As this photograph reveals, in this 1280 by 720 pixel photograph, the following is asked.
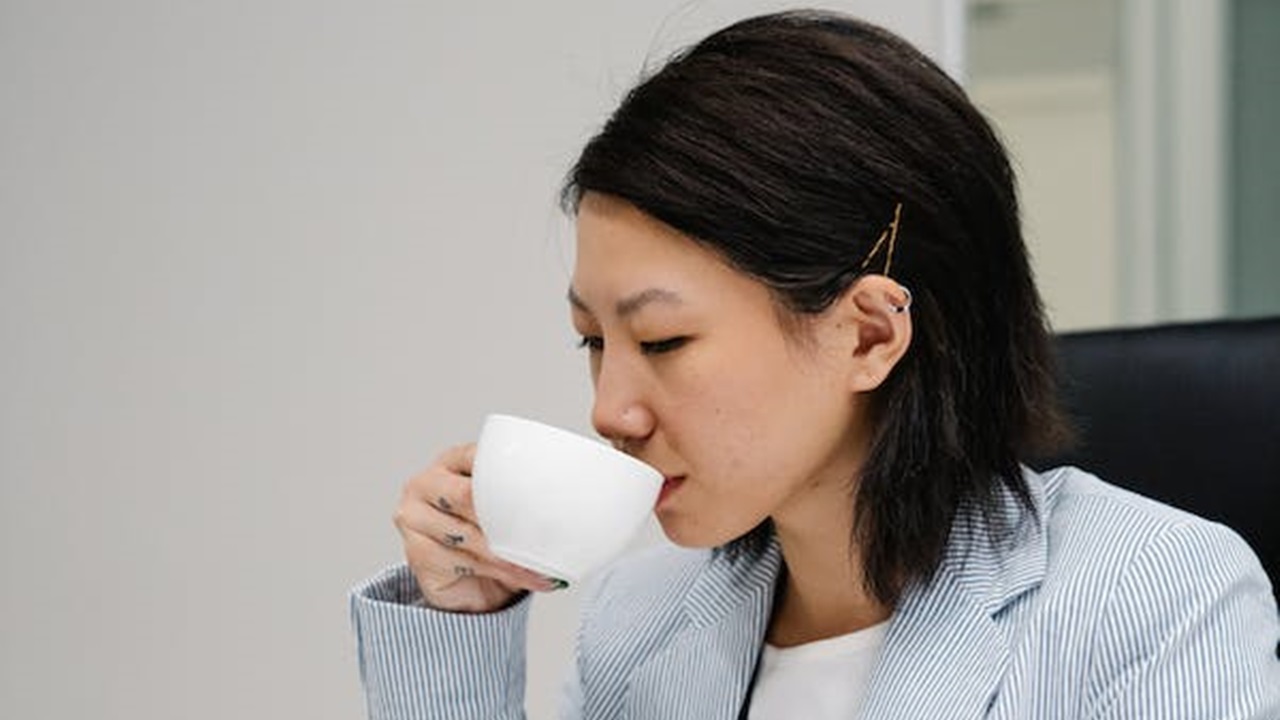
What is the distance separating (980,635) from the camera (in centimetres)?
123

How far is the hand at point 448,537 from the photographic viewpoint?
127 centimetres

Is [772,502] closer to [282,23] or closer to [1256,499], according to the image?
[1256,499]

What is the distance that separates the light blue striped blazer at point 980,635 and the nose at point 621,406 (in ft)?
0.71

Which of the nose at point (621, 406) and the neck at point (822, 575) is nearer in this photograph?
the nose at point (621, 406)

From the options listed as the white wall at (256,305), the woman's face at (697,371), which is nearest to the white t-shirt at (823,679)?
the woman's face at (697,371)

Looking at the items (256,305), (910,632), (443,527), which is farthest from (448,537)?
(256,305)

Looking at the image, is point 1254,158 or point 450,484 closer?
point 450,484

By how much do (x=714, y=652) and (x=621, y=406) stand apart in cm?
28

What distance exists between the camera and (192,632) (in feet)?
7.33

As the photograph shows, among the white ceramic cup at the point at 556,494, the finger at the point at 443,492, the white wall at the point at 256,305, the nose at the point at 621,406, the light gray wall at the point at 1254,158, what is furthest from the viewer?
the light gray wall at the point at 1254,158

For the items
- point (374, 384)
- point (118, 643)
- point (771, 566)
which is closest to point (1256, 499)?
point (771, 566)

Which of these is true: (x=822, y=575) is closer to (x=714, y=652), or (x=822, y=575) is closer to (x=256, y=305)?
(x=714, y=652)

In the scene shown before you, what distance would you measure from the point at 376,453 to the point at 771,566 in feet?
2.81

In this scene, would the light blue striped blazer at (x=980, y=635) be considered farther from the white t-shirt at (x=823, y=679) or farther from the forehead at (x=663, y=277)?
the forehead at (x=663, y=277)
